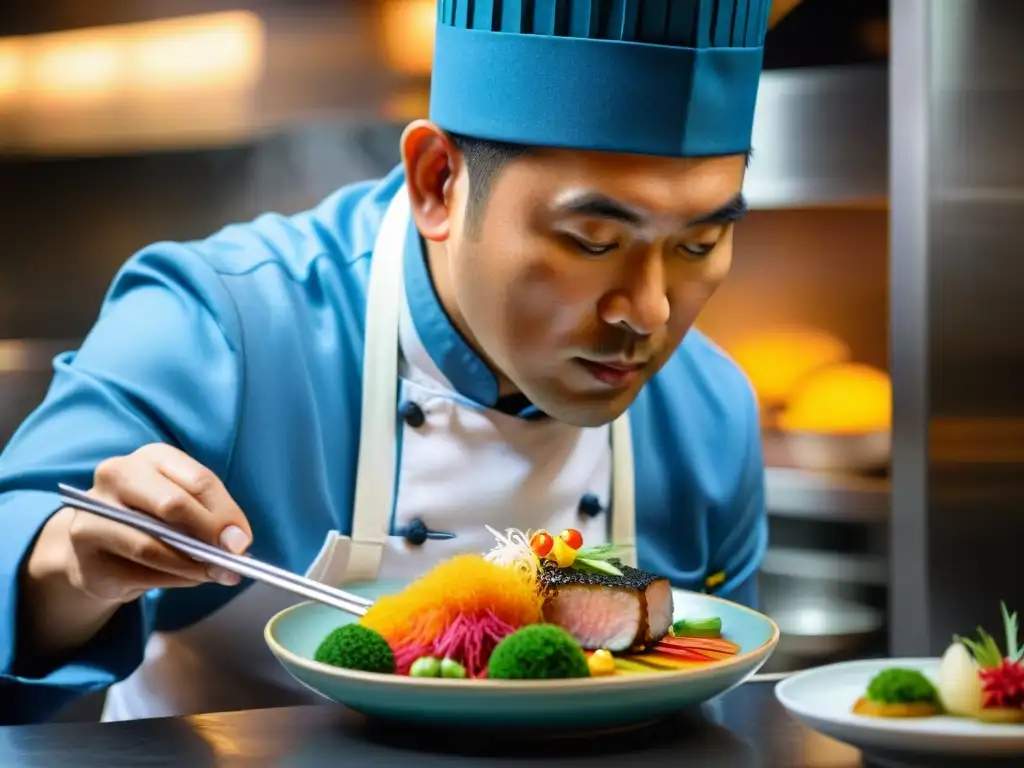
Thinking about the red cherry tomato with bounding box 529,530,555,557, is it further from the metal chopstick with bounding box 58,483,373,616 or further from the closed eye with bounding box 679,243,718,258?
the closed eye with bounding box 679,243,718,258

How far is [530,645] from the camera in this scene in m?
0.83

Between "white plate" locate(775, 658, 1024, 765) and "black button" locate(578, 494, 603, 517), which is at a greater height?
"white plate" locate(775, 658, 1024, 765)

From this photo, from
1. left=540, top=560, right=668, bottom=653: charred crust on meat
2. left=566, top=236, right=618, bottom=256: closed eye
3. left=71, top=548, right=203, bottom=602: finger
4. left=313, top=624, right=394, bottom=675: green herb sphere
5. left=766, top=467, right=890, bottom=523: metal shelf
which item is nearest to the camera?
left=313, top=624, right=394, bottom=675: green herb sphere

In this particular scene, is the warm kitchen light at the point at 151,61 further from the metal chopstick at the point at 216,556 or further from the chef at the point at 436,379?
the metal chopstick at the point at 216,556

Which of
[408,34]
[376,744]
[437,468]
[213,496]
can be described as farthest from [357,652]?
[408,34]

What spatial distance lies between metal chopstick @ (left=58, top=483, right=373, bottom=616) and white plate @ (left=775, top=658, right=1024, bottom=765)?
0.33 meters

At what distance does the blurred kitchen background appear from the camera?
8.36 ft

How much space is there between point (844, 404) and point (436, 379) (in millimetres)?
1204

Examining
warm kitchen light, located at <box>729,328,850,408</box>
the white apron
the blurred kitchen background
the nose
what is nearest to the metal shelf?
the blurred kitchen background

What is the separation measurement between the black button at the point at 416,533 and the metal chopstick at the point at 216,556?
Result: 523 millimetres

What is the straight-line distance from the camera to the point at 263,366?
1535 mm

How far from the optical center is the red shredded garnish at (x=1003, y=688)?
808 mm

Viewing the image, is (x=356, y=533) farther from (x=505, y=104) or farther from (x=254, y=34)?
(x=254, y=34)

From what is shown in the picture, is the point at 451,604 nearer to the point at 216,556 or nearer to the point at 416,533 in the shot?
the point at 216,556
